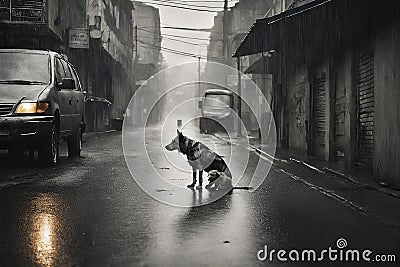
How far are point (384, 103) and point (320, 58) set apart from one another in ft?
23.0

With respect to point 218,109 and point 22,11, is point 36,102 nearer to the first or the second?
point 22,11

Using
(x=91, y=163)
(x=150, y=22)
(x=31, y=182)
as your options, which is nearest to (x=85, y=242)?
(x=31, y=182)

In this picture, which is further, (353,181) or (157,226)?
(353,181)

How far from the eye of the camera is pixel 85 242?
5805 mm

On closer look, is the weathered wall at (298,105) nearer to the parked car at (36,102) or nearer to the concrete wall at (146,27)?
the parked car at (36,102)

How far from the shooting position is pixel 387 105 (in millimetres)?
10656

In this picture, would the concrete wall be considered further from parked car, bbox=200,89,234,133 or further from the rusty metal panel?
the rusty metal panel

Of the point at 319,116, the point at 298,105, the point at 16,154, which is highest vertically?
the point at 298,105

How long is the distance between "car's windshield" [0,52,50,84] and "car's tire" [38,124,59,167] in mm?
1082

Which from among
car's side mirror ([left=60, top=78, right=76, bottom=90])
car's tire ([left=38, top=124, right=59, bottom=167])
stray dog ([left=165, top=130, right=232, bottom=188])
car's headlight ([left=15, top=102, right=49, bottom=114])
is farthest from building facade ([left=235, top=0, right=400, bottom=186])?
car's tire ([left=38, top=124, right=59, bottom=167])

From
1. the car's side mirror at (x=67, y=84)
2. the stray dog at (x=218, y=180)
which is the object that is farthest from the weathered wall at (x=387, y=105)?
the car's side mirror at (x=67, y=84)

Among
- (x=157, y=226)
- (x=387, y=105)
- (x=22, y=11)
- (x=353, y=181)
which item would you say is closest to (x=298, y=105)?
(x=353, y=181)

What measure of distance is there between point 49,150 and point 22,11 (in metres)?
12.9

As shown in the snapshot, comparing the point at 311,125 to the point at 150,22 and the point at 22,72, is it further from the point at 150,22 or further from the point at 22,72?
the point at 150,22
